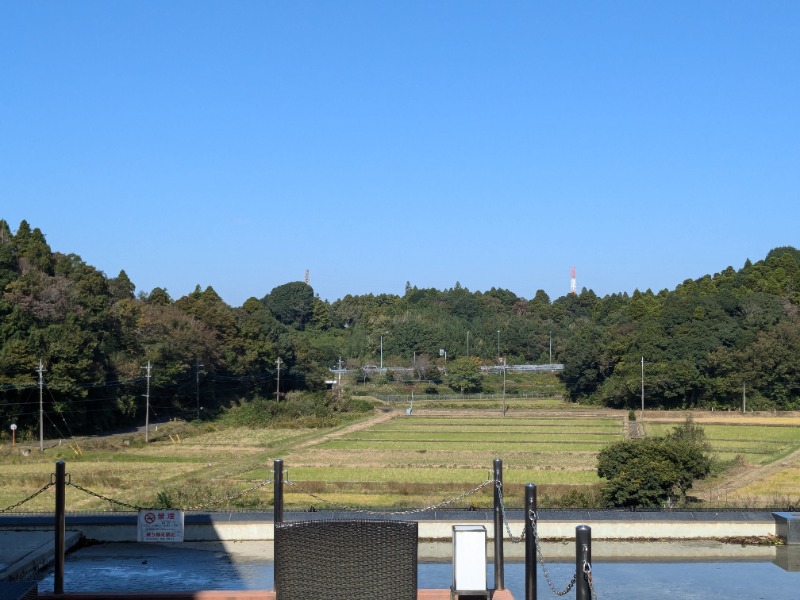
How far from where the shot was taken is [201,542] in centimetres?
1052

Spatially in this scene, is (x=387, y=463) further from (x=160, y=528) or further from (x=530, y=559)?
(x=530, y=559)

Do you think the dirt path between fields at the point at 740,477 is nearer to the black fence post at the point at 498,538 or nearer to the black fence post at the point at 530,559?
the black fence post at the point at 498,538

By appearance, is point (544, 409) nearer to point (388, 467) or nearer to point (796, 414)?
point (796, 414)

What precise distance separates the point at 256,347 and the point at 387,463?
34.7 meters

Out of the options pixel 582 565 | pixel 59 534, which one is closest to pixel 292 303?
pixel 59 534

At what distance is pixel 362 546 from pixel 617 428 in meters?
47.7

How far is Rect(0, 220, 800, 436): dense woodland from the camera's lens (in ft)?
150

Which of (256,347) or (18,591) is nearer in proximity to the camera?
(18,591)

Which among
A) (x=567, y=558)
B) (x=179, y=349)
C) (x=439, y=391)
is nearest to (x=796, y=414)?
(x=439, y=391)

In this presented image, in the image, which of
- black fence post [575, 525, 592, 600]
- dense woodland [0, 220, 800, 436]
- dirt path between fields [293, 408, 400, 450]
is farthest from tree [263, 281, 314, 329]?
black fence post [575, 525, 592, 600]

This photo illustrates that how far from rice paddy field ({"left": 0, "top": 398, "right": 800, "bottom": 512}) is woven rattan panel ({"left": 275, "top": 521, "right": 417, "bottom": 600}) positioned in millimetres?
8113

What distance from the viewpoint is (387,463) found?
118 feet

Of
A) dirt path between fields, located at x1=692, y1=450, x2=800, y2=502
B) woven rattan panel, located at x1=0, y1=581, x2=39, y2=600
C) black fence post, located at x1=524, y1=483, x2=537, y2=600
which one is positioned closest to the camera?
woven rattan panel, located at x1=0, y1=581, x2=39, y2=600

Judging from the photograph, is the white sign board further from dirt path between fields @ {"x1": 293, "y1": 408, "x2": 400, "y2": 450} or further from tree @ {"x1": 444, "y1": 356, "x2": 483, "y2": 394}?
tree @ {"x1": 444, "y1": 356, "x2": 483, "y2": 394}
